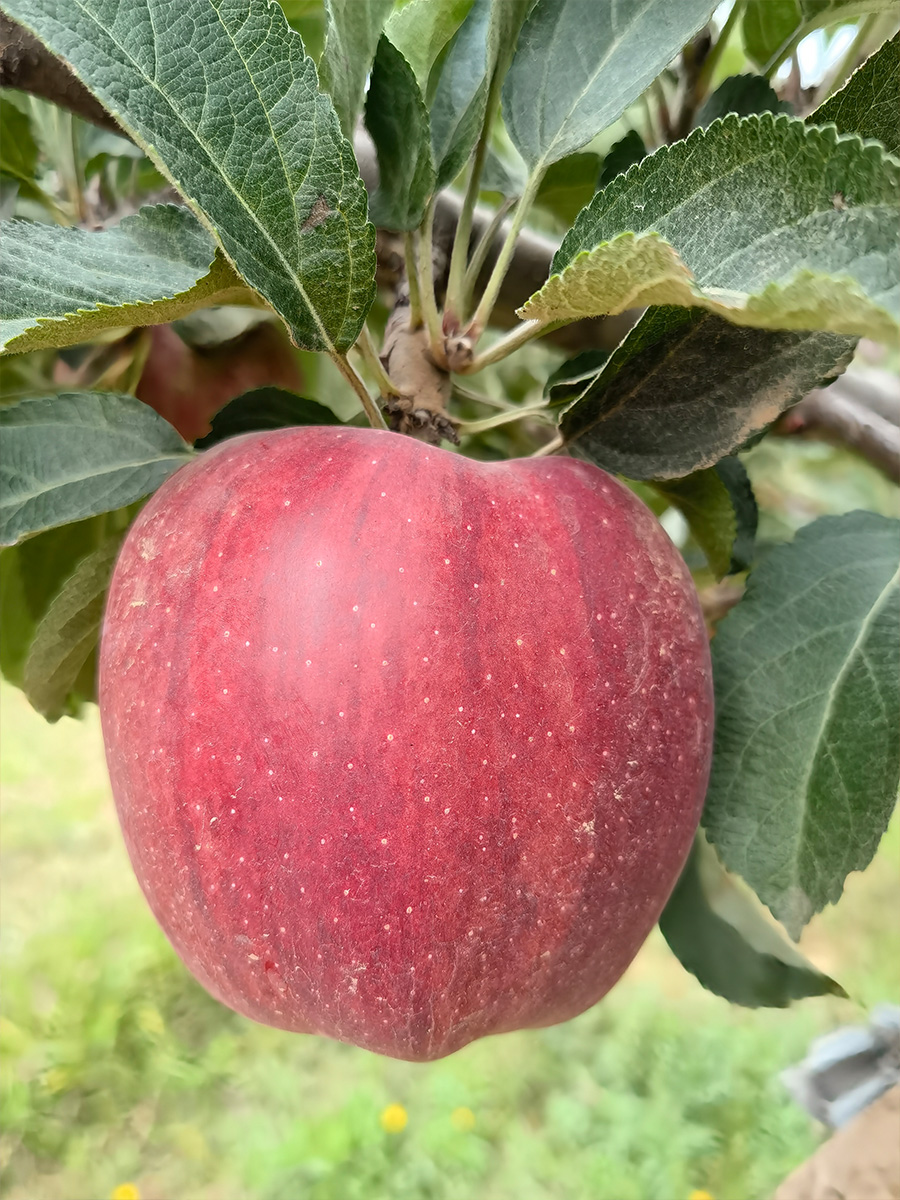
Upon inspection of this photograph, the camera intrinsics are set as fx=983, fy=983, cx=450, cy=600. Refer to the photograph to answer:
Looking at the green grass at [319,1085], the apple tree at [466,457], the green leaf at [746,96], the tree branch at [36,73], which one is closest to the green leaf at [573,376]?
the apple tree at [466,457]

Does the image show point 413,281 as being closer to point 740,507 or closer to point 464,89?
point 464,89

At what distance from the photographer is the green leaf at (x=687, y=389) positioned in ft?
1.13

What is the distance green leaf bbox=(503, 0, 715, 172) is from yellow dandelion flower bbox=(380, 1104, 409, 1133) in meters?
1.14

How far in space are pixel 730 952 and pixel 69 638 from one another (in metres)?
0.37

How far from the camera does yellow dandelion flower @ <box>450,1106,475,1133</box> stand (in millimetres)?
1197

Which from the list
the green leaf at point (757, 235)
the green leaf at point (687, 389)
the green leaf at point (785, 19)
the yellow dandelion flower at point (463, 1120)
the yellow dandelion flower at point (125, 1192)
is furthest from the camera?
the yellow dandelion flower at point (463, 1120)

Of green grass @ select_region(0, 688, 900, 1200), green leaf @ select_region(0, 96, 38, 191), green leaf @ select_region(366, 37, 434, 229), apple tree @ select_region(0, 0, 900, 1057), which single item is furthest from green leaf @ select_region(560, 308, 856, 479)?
green grass @ select_region(0, 688, 900, 1200)

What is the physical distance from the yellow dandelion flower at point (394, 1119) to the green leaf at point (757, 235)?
3.78 ft

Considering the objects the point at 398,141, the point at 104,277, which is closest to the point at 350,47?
the point at 398,141

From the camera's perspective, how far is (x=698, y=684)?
0.37 metres

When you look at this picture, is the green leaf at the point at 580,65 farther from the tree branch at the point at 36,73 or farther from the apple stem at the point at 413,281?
the tree branch at the point at 36,73

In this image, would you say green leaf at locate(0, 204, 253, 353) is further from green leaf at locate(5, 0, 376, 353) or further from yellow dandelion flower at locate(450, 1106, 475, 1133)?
yellow dandelion flower at locate(450, 1106, 475, 1133)

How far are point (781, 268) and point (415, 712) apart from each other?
0.54 feet

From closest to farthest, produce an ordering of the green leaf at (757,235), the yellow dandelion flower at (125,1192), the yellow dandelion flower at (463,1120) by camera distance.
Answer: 1. the green leaf at (757,235)
2. the yellow dandelion flower at (125,1192)
3. the yellow dandelion flower at (463,1120)
